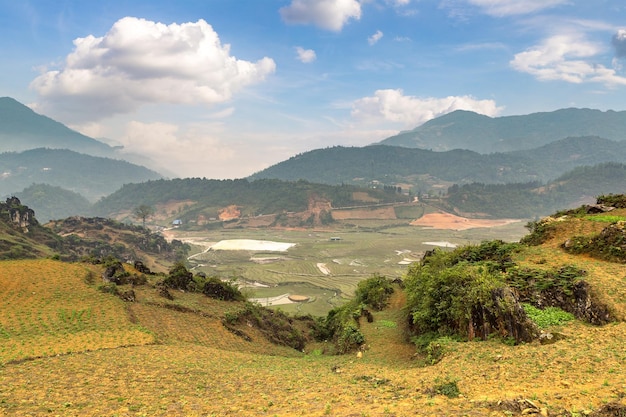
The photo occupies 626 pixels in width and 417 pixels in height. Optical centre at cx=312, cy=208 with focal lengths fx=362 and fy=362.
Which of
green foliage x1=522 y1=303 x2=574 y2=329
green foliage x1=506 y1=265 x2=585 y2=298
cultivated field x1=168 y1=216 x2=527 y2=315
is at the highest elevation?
green foliage x1=506 y1=265 x2=585 y2=298

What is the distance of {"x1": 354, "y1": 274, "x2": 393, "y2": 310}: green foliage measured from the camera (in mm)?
47000

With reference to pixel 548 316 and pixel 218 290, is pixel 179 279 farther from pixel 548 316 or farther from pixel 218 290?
pixel 548 316

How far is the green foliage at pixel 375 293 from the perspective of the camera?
47.0m

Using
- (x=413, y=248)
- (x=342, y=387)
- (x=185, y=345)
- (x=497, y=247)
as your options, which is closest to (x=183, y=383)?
(x=342, y=387)

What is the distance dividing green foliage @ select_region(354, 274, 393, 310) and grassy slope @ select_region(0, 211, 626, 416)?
1537 cm

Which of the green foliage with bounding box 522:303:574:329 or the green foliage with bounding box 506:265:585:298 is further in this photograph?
the green foliage with bounding box 506:265:585:298

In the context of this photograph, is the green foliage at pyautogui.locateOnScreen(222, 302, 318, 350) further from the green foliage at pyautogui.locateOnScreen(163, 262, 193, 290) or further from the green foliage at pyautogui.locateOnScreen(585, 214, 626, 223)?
the green foliage at pyautogui.locateOnScreen(585, 214, 626, 223)

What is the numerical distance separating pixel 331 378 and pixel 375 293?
28591 mm

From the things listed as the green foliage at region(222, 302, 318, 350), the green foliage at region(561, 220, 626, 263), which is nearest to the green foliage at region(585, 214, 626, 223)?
the green foliage at region(561, 220, 626, 263)

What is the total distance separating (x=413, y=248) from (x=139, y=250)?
125 m

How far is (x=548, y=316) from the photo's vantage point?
76.9 ft

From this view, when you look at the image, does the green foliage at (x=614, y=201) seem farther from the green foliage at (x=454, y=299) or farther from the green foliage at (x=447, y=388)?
the green foliage at (x=447, y=388)

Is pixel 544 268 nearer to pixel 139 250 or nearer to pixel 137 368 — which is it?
pixel 137 368

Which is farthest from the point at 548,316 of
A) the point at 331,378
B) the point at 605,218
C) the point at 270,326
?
the point at 270,326
